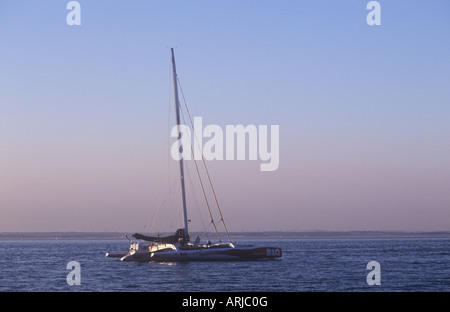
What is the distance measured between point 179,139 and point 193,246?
10.7 metres

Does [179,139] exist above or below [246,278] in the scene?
above

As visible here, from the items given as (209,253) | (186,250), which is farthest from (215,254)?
(186,250)

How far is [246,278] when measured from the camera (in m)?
44.1

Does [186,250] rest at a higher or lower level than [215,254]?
higher

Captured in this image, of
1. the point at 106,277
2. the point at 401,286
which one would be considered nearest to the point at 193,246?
the point at 106,277

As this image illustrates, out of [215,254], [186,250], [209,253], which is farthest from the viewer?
[186,250]

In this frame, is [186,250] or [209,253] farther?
[186,250]

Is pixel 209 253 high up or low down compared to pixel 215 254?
up

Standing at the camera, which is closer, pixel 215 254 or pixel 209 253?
pixel 209 253

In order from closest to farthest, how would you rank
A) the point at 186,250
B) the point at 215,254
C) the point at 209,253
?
1. the point at 209,253
2. the point at 215,254
3. the point at 186,250

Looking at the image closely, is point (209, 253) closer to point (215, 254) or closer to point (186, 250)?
point (215, 254)
